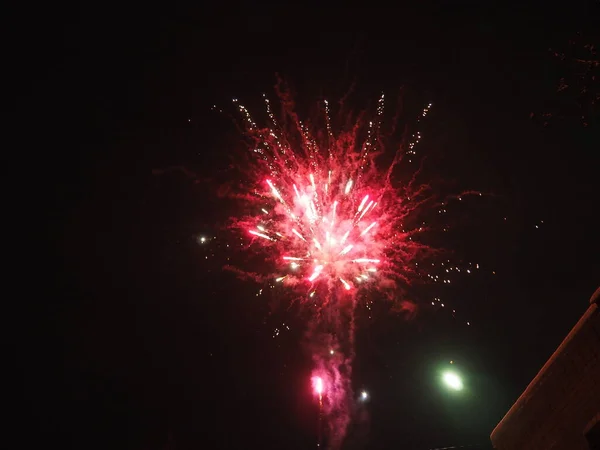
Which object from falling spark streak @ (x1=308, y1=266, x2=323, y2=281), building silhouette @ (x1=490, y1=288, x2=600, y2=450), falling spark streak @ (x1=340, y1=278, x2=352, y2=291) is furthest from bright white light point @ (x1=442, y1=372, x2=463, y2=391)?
building silhouette @ (x1=490, y1=288, x2=600, y2=450)

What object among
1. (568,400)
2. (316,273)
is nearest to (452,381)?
(316,273)

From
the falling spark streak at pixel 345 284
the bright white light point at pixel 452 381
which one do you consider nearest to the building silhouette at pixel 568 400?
the falling spark streak at pixel 345 284

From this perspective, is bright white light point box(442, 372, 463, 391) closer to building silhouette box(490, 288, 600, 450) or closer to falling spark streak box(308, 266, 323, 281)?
falling spark streak box(308, 266, 323, 281)

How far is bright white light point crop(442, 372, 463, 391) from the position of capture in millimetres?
15555

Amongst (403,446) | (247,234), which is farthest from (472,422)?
(247,234)

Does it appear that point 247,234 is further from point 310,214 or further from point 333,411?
point 333,411

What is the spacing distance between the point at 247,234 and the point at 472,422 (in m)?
12.8

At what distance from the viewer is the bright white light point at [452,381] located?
1555 centimetres

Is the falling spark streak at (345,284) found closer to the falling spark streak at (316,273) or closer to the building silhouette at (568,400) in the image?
the falling spark streak at (316,273)

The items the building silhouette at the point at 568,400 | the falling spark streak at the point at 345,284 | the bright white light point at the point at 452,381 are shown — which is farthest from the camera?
the bright white light point at the point at 452,381

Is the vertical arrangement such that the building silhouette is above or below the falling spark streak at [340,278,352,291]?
below

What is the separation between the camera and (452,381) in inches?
617

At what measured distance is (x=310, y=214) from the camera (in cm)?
1249

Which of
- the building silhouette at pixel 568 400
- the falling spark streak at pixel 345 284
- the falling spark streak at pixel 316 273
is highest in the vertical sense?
the falling spark streak at pixel 316 273
